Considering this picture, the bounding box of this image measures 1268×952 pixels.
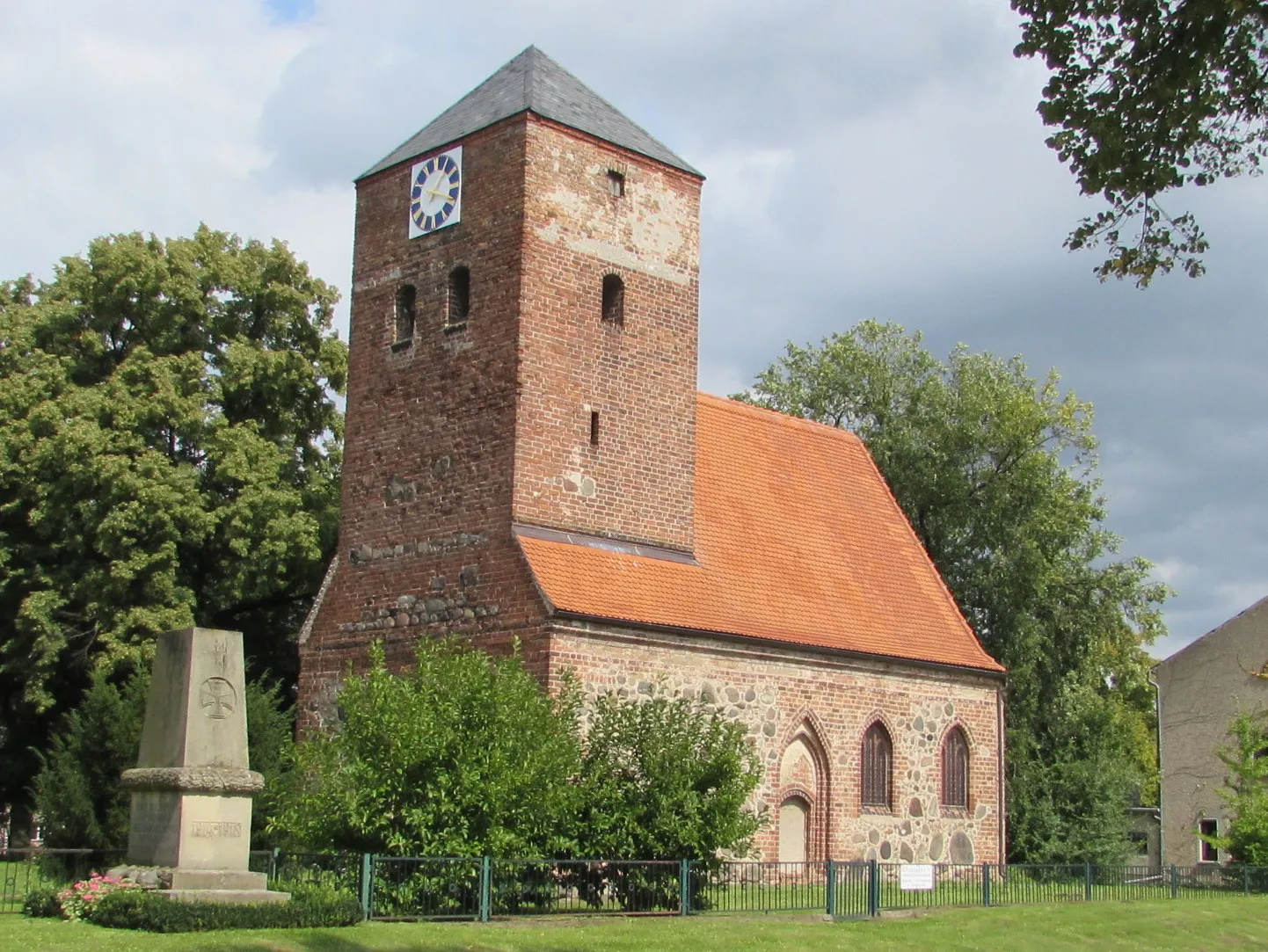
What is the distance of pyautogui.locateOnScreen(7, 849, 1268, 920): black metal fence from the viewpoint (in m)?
18.1

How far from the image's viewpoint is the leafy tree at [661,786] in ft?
67.4

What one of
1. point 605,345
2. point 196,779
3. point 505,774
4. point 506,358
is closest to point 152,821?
point 196,779

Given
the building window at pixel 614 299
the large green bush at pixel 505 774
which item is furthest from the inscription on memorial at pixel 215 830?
the building window at pixel 614 299

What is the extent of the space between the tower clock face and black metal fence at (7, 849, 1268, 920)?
11026 millimetres

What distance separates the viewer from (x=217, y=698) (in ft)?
57.8

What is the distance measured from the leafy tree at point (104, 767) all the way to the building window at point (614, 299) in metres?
8.35

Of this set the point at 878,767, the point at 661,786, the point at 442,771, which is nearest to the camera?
the point at 442,771

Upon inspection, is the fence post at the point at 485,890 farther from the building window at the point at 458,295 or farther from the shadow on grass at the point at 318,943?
the building window at the point at 458,295

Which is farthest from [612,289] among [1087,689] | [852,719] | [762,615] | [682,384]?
[1087,689]

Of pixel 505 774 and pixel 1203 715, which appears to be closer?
pixel 505 774

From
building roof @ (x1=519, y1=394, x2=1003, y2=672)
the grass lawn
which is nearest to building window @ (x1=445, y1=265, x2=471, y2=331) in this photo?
building roof @ (x1=519, y1=394, x2=1003, y2=672)

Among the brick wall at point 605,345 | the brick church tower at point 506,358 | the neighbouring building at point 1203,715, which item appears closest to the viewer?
the brick church tower at point 506,358

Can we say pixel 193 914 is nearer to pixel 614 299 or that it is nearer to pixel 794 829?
pixel 794 829

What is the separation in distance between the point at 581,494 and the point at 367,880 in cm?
864
